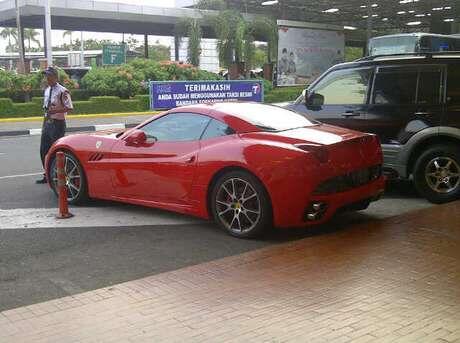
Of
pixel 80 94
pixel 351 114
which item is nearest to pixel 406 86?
pixel 351 114

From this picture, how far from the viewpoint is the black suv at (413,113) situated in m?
7.55

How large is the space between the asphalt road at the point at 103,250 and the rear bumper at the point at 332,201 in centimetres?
32

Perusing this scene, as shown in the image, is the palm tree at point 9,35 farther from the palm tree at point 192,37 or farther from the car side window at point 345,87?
the car side window at point 345,87

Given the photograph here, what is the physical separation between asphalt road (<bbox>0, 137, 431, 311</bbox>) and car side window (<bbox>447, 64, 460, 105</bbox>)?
132 centimetres

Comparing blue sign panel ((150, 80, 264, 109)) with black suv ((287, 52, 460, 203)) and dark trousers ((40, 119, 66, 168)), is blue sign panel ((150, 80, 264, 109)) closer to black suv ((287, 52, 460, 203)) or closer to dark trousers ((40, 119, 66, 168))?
dark trousers ((40, 119, 66, 168))

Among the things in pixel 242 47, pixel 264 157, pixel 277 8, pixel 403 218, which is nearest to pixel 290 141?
pixel 264 157

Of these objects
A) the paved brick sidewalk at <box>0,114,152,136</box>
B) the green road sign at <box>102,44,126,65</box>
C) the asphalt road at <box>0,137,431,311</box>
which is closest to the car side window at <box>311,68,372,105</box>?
the asphalt road at <box>0,137,431,311</box>

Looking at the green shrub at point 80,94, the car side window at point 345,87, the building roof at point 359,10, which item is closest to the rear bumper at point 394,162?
the car side window at point 345,87

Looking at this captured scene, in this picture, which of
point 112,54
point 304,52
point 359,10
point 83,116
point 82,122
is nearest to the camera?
point 82,122

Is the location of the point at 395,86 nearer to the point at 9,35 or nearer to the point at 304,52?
the point at 304,52

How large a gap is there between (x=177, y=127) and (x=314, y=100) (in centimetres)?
256

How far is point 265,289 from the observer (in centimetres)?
461

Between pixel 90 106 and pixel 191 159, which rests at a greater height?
pixel 191 159

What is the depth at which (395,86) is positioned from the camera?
8023mm
